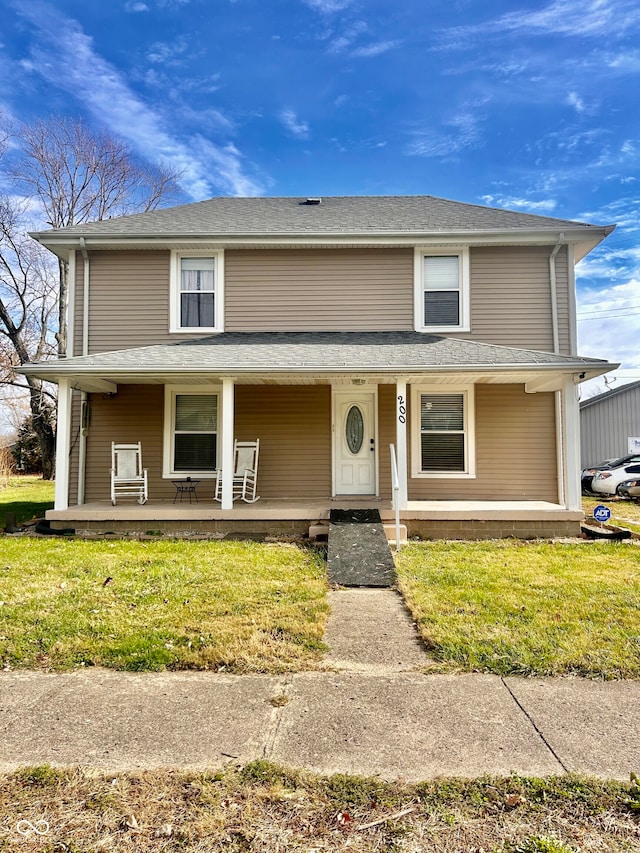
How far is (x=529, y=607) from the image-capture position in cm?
446

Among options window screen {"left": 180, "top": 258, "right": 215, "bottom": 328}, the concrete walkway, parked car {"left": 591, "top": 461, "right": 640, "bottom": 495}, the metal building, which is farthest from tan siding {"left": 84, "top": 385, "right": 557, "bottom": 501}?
the metal building

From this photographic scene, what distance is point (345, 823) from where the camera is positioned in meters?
1.94

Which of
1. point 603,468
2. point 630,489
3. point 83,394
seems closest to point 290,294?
point 83,394

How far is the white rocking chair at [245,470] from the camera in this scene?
9.13 m

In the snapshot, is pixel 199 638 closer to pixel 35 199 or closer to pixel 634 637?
pixel 634 637

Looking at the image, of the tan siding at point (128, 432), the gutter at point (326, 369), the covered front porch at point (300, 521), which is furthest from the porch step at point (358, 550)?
the tan siding at point (128, 432)

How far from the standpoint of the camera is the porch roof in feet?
25.5

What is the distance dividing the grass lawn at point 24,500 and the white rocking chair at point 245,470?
4150 mm

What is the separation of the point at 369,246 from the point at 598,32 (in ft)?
19.7

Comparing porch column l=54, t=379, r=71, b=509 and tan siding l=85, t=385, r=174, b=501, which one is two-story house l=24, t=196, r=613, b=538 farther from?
porch column l=54, t=379, r=71, b=509

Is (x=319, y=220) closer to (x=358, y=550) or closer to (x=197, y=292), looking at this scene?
(x=197, y=292)

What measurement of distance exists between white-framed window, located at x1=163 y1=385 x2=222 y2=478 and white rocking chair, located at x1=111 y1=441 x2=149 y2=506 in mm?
550

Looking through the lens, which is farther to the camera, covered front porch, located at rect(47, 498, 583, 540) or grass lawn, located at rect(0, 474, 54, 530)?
grass lawn, located at rect(0, 474, 54, 530)

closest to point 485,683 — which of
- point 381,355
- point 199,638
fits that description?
point 199,638
